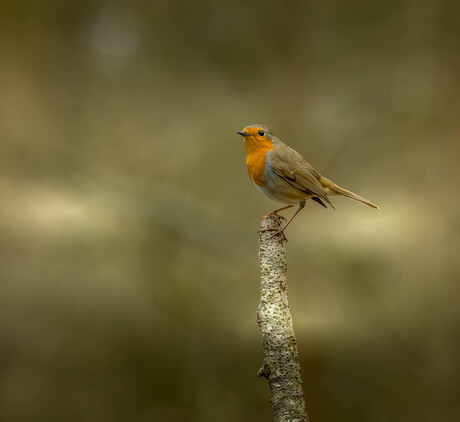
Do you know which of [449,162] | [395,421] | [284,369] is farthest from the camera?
[449,162]

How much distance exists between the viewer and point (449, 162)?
227 centimetres

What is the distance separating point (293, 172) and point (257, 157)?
0.12 metres

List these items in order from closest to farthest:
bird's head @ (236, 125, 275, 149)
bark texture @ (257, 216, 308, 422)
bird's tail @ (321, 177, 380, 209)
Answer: bark texture @ (257, 216, 308, 422) < bird's head @ (236, 125, 275, 149) < bird's tail @ (321, 177, 380, 209)

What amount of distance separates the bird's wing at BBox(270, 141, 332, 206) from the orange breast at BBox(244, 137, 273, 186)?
Result: 3 cm

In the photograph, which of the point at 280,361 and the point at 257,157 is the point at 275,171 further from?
the point at 280,361

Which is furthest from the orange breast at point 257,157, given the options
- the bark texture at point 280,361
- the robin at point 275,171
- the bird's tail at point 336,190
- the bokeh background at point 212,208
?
the bokeh background at point 212,208

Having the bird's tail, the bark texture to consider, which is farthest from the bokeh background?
the bark texture

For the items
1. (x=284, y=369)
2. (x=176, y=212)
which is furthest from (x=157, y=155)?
(x=284, y=369)

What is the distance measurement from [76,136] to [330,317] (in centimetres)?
138

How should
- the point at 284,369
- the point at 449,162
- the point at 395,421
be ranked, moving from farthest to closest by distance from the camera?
the point at 449,162 < the point at 395,421 < the point at 284,369

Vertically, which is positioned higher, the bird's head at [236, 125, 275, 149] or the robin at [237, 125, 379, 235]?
the bird's head at [236, 125, 275, 149]

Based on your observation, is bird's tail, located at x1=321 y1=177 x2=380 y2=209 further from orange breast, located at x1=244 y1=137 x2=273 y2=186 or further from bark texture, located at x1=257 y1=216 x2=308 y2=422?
bark texture, located at x1=257 y1=216 x2=308 y2=422

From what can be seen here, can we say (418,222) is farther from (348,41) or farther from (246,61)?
(246,61)

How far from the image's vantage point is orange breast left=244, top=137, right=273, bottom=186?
1.57 metres
